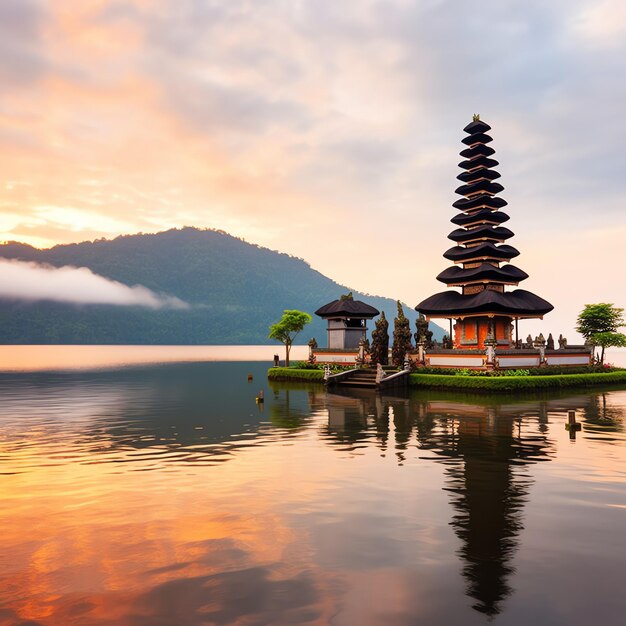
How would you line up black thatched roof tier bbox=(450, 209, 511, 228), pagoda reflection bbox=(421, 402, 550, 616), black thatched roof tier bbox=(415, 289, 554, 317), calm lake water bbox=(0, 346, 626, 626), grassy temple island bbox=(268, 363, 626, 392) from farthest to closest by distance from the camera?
black thatched roof tier bbox=(450, 209, 511, 228) < black thatched roof tier bbox=(415, 289, 554, 317) < grassy temple island bbox=(268, 363, 626, 392) < pagoda reflection bbox=(421, 402, 550, 616) < calm lake water bbox=(0, 346, 626, 626)

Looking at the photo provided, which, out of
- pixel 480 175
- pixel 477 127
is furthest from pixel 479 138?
pixel 480 175

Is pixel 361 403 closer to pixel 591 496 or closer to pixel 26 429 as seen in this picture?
pixel 26 429

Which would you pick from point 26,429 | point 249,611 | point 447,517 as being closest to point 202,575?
point 249,611

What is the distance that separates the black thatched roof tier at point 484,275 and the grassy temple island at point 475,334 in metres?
0.10

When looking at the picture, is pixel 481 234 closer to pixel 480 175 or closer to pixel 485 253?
pixel 485 253

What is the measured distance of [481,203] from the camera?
57.7 meters

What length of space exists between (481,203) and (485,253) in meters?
6.21

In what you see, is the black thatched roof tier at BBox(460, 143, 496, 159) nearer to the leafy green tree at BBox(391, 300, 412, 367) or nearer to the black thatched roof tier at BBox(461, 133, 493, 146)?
the black thatched roof tier at BBox(461, 133, 493, 146)

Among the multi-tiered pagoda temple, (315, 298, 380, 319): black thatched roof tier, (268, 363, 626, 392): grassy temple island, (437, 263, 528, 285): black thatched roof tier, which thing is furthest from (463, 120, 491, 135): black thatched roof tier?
(268, 363, 626, 392): grassy temple island

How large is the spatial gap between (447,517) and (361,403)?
2367 cm

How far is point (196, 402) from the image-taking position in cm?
3738

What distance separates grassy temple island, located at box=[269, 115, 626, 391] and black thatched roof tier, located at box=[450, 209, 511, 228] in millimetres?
108

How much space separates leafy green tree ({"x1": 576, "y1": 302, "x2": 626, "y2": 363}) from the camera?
5466 cm

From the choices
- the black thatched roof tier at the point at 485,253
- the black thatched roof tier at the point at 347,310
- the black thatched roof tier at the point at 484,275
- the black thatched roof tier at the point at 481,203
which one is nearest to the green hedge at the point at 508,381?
the black thatched roof tier at the point at 484,275
